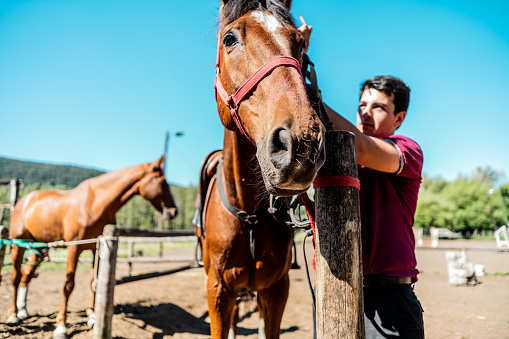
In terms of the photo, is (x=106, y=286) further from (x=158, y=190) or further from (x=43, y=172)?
(x=43, y=172)

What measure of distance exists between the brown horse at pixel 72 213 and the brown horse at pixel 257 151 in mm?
3535

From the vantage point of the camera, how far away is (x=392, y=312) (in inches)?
54.8

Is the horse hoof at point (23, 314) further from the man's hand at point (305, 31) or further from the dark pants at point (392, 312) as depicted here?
the man's hand at point (305, 31)

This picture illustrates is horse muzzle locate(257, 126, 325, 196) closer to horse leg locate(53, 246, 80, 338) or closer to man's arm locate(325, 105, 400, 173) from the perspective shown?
man's arm locate(325, 105, 400, 173)

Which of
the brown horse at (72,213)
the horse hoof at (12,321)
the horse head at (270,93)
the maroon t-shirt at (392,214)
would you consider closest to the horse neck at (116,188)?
the brown horse at (72,213)

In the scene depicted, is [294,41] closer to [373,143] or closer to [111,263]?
[373,143]

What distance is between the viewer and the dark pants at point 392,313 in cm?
138

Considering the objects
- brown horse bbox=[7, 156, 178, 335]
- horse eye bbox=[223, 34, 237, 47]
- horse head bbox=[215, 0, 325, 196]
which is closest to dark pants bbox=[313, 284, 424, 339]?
horse head bbox=[215, 0, 325, 196]

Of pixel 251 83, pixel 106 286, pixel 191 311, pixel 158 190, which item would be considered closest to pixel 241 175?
pixel 251 83

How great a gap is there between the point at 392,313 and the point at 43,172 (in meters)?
39.6

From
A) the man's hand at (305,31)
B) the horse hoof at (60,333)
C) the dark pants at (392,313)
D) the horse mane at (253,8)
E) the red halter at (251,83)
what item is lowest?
A: the horse hoof at (60,333)

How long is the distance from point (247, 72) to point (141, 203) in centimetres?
6019

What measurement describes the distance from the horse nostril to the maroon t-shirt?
71cm

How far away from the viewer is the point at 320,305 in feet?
3.21
